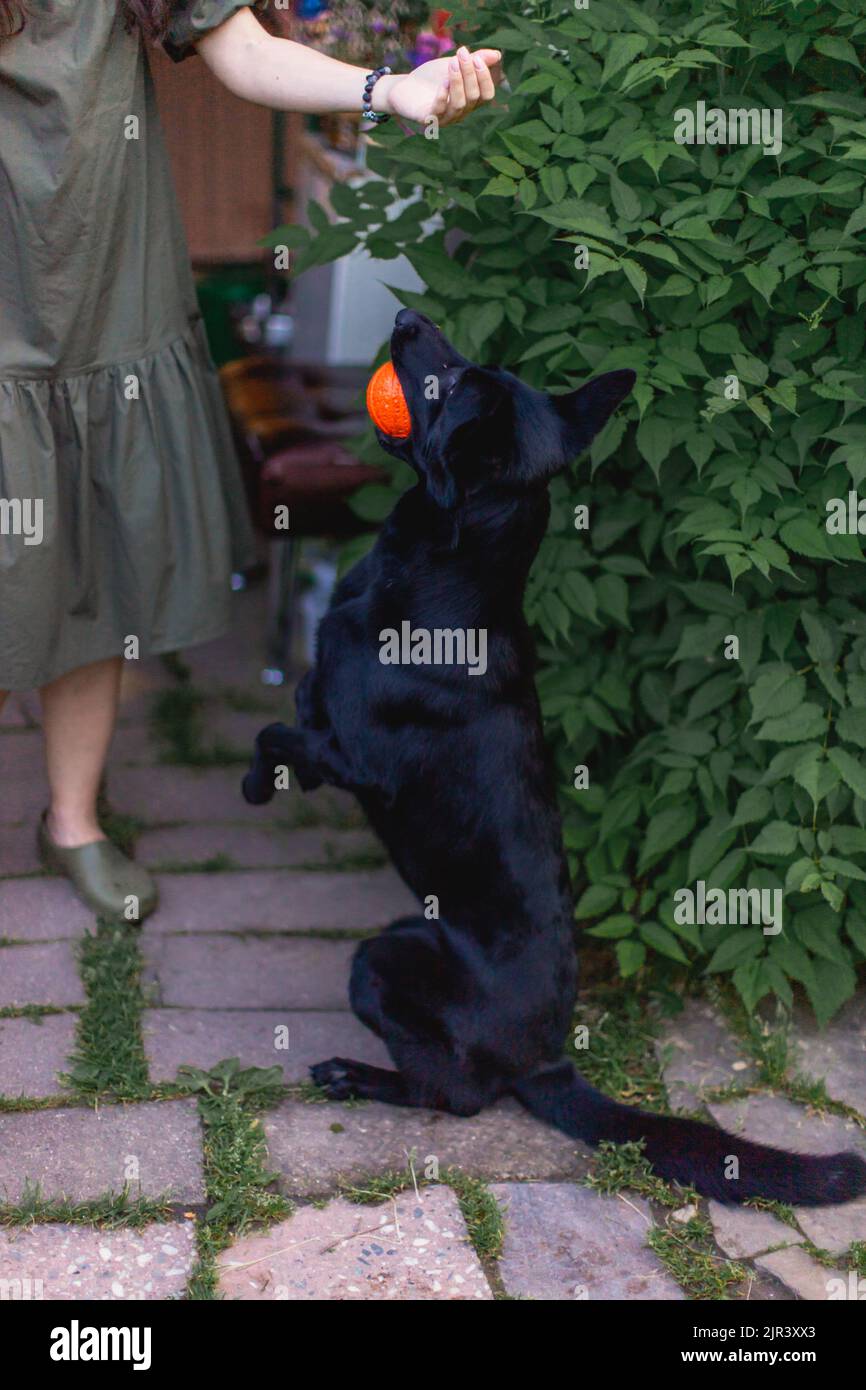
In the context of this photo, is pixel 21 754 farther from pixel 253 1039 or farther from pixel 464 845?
pixel 464 845

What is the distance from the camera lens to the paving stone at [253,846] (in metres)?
3.41

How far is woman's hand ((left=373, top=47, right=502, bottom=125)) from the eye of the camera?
7.09ft

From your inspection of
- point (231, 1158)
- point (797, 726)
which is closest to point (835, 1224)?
point (797, 726)

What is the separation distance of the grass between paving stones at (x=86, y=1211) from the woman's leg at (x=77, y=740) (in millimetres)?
951

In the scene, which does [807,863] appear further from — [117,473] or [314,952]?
[117,473]

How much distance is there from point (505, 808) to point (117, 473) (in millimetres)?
993

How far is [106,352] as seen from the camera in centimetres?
269

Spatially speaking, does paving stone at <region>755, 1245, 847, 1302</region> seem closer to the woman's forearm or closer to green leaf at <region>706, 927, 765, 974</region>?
green leaf at <region>706, 927, 765, 974</region>

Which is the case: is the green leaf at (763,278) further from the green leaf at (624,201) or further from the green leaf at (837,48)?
the green leaf at (837,48)

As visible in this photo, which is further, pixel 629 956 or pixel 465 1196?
pixel 629 956

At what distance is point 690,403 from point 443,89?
2.48 feet

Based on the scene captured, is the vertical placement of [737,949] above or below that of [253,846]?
below

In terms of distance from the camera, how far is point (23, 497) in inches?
103

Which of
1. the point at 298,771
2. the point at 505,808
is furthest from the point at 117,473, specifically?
the point at 505,808
